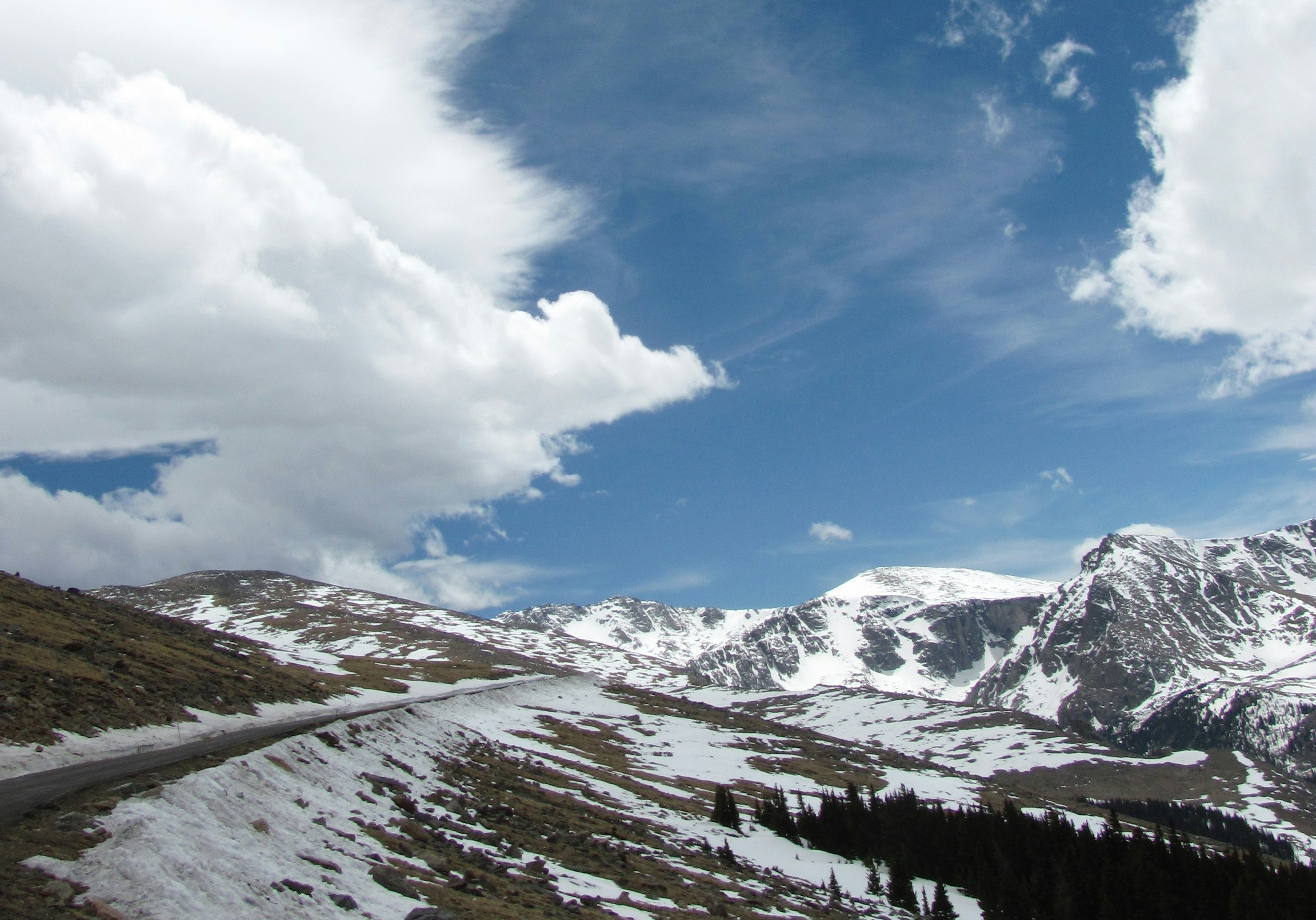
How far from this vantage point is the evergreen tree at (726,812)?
74.7 metres

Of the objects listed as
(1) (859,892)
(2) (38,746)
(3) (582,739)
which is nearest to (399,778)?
(2) (38,746)

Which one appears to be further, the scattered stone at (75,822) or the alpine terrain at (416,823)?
the alpine terrain at (416,823)

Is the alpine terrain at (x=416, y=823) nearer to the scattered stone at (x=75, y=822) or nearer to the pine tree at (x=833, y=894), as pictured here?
the scattered stone at (x=75, y=822)

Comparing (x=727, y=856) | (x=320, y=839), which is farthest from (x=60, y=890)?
(x=727, y=856)

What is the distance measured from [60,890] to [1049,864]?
91483mm

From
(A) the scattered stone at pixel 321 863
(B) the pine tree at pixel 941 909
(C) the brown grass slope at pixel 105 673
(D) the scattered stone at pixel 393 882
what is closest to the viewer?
(A) the scattered stone at pixel 321 863

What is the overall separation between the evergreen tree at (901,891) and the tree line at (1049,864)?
20cm

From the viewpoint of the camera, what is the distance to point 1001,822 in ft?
309

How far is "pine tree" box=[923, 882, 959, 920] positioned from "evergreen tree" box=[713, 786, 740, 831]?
1755 centimetres

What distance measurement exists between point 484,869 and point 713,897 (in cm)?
1428

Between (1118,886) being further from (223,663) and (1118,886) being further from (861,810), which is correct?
(223,663)

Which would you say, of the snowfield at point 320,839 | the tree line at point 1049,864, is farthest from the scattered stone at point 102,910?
the tree line at point 1049,864

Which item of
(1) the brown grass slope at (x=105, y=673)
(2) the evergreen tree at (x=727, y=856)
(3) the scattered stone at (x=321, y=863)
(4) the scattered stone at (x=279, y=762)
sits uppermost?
(1) the brown grass slope at (x=105, y=673)

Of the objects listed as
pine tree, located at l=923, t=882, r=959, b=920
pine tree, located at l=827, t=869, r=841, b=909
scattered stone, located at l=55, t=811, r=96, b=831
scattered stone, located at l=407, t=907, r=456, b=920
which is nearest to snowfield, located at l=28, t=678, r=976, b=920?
scattered stone, located at l=55, t=811, r=96, b=831
